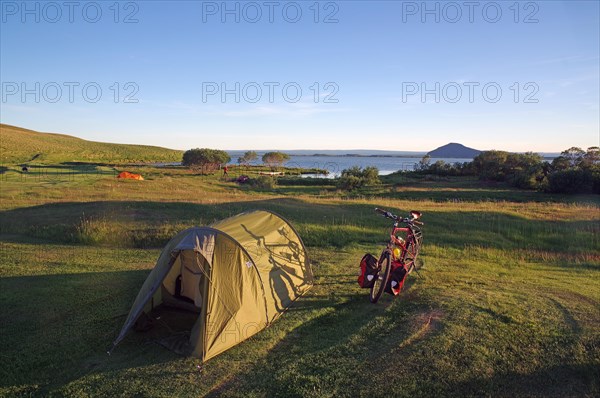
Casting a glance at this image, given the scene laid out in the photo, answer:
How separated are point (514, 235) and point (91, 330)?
16.1 metres

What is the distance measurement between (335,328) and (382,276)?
1.72m

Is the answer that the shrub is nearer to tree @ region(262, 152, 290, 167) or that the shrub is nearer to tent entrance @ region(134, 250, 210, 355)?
tent entrance @ region(134, 250, 210, 355)

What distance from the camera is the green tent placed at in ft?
22.8

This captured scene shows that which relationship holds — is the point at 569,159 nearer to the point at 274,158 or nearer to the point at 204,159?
the point at 204,159

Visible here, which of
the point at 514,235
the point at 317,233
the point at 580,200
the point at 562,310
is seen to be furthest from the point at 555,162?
the point at 562,310

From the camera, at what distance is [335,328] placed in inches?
297

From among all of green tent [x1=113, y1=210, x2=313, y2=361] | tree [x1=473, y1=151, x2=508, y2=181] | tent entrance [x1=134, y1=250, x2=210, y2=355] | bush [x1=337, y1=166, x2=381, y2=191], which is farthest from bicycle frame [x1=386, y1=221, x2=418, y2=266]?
tree [x1=473, y1=151, x2=508, y2=181]

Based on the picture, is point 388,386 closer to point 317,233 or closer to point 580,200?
point 317,233

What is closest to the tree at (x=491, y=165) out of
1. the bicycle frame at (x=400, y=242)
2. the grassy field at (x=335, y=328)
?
the grassy field at (x=335, y=328)

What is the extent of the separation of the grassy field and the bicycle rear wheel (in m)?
0.26

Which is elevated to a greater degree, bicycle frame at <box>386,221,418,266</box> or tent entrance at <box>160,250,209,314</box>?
bicycle frame at <box>386,221,418,266</box>

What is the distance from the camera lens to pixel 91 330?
7578mm

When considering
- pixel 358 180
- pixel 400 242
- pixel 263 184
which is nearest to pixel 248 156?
pixel 263 184

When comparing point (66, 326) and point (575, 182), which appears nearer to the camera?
point (66, 326)
